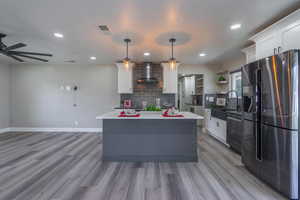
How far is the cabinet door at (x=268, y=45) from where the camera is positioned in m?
2.31

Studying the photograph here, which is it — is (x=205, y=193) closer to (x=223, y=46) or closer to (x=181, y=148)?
(x=181, y=148)

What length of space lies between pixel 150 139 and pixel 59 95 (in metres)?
4.39

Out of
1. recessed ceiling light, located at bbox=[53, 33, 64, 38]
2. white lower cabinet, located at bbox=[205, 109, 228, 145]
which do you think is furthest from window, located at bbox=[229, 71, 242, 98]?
recessed ceiling light, located at bbox=[53, 33, 64, 38]

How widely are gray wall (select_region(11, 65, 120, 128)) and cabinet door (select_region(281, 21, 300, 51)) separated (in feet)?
15.3

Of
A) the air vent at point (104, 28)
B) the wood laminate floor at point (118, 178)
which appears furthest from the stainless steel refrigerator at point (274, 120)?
the air vent at point (104, 28)

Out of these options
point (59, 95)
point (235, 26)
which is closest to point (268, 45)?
point (235, 26)

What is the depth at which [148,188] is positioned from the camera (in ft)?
6.76

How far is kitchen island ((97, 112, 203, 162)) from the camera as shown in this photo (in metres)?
2.88

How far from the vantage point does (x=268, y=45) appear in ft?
8.15

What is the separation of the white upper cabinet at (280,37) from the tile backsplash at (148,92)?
10.0 ft

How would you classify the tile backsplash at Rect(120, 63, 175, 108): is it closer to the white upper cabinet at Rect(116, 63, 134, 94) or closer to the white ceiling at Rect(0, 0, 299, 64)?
the white upper cabinet at Rect(116, 63, 134, 94)

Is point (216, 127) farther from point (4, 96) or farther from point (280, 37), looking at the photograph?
point (4, 96)

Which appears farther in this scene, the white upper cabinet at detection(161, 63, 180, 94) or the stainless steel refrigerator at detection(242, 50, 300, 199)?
the white upper cabinet at detection(161, 63, 180, 94)

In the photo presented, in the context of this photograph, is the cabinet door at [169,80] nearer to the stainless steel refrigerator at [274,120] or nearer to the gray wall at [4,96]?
the stainless steel refrigerator at [274,120]
